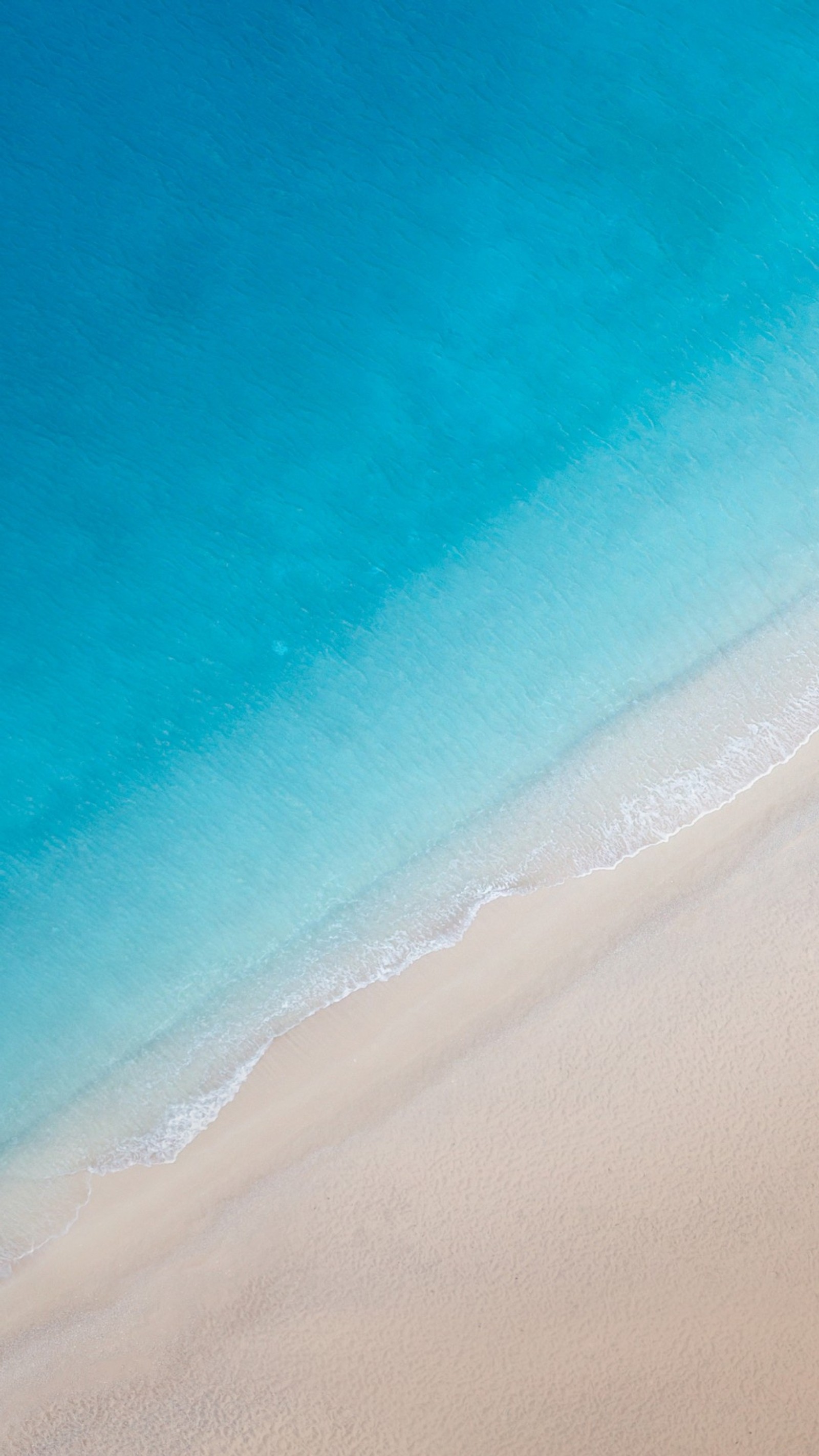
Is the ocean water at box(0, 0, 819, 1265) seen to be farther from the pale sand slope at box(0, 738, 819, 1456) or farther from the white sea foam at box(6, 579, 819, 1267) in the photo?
the pale sand slope at box(0, 738, 819, 1456)

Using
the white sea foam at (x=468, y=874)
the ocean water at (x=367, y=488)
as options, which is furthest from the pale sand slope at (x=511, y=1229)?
the ocean water at (x=367, y=488)

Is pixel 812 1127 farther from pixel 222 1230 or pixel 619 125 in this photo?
pixel 619 125

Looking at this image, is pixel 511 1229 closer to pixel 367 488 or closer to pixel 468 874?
pixel 468 874

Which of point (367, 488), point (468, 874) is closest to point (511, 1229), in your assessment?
point (468, 874)

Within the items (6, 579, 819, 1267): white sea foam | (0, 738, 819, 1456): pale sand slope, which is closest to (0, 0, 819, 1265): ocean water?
(6, 579, 819, 1267): white sea foam

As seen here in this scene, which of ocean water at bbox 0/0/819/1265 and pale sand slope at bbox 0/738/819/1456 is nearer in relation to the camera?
pale sand slope at bbox 0/738/819/1456

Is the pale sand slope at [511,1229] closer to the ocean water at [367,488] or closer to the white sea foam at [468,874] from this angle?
the white sea foam at [468,874]

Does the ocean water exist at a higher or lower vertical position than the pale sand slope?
higher
